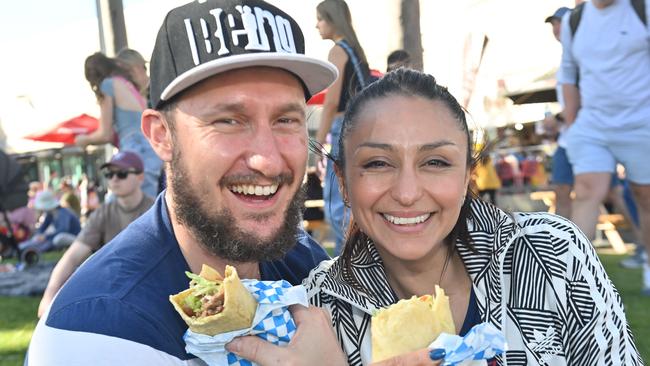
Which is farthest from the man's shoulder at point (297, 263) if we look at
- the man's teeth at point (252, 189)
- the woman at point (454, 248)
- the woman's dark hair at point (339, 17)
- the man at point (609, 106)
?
the woman's dark hair at point (339, 17)

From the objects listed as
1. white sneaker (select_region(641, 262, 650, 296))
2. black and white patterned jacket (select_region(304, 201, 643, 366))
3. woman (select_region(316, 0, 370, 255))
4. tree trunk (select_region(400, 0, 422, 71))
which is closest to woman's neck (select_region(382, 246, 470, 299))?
black and white patterned jacket (select_region(304, 201, 643, 366))

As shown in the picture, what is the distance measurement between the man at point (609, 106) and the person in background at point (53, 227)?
29.7ft

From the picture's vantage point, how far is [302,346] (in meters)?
1.80

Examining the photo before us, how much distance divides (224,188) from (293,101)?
330mm

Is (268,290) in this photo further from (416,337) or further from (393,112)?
(393,112)

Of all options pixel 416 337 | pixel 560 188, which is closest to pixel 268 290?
pixel 416 337

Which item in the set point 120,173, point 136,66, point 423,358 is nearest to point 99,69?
point 136,66

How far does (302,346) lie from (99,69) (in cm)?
494

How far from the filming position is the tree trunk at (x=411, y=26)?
8.00m

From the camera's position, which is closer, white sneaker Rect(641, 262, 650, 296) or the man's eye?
the man's eye

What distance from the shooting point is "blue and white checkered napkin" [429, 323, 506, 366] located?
1784mm

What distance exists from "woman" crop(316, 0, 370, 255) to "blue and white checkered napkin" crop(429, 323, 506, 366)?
3235 mm

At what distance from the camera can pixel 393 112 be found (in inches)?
95.5

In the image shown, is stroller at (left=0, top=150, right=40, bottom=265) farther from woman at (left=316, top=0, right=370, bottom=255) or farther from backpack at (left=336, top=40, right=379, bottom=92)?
backpack at (left=336, top=40, right=379, bottom=92)
